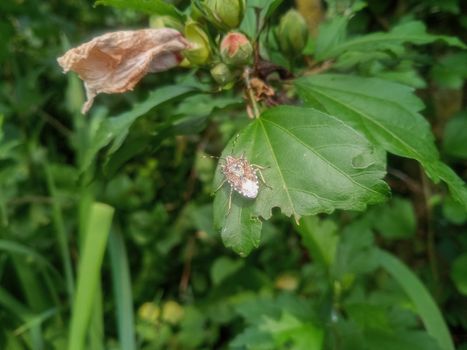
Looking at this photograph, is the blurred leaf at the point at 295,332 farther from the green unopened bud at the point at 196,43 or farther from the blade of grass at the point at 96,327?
the green unopened bud at the point at 196,43

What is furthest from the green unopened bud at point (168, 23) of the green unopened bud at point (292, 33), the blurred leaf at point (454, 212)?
the blurred leaf at point (454, 212)

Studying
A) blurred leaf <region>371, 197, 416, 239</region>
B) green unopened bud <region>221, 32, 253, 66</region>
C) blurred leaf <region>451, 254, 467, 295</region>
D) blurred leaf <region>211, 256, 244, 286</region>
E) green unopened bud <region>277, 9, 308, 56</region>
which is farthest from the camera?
blurred leaf <region>211, 256, 244, 286</region>

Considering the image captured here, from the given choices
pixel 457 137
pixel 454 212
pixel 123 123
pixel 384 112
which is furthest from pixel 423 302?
pixel 123 123

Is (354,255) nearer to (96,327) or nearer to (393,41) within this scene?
(393,41)

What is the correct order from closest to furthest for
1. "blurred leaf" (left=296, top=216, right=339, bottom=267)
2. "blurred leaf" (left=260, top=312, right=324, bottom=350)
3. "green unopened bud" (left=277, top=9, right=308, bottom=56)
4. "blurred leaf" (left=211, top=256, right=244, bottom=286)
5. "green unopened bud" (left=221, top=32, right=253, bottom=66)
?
1. "green unopened bud" (left=221, top=32, right=253, bottom=66)
2. "green unopened bud" (left=277, top=9, right=308, bottom=56)
3. "blurred leaf" (left=260, top=312, right=324, bottom=350)
4. "blurred leaf" (left=296, top=216, right=339, bottom=267)
5. "blurred leaf" (left=211, top=256, right=244, bottom=286)

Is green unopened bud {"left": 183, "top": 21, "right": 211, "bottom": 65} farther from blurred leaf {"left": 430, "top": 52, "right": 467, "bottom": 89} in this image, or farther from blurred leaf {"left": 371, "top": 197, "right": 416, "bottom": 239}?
blurred leaf {"left": 371, "top": 197, "right": 416, "bottom": 239}

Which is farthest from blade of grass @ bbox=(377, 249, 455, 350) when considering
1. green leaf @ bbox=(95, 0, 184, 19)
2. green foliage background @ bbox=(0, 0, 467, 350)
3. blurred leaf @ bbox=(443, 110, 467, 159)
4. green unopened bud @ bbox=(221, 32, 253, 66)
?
green leaf @ bbox=(95, 0, 184, 19)
